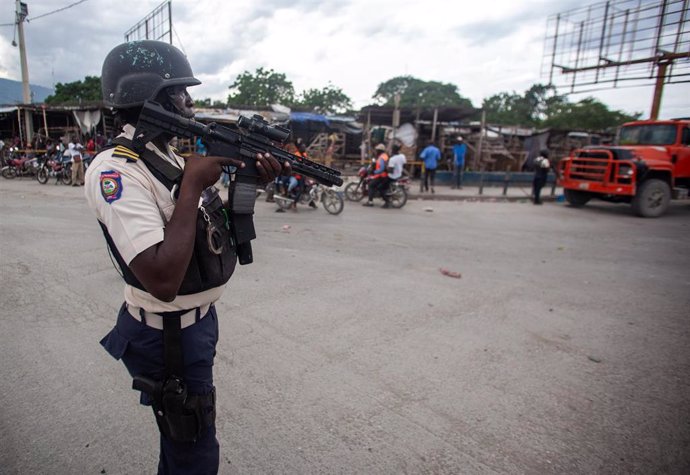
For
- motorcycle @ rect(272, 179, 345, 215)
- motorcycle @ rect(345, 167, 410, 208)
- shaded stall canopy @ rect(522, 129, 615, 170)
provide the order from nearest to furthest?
1. motorcycle @ rect(272, 179, 345, 215)
2. motorcycle @ rect(345, 167, 410, 208)
3. shaded stall canopy @ rect(522, 129, 615, 170)

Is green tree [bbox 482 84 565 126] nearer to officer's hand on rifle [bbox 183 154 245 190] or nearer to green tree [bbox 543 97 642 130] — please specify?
green tree [bbox 543 97 642 130]

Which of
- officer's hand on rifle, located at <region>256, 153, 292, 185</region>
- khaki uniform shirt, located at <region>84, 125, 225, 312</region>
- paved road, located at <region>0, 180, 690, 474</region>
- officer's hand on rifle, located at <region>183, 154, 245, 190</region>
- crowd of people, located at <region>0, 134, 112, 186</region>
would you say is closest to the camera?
khaki uniform shirt, located at <region>84, 125, 225, 312</region>

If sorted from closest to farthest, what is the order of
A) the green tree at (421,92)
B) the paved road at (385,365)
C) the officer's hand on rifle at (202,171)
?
the officer's hand on rifle at (202,171) < the paved road at (385,365) < the green tree at (421,92)

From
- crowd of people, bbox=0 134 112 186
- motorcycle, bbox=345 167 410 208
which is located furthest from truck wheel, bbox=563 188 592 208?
crowd of people, bbox=0 134 112 186

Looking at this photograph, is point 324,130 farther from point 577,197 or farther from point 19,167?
point 577,197

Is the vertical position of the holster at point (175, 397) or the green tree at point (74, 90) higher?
the green tree at point (74, 90)

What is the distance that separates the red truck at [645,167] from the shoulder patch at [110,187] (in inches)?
435

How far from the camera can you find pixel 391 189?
10.6 m

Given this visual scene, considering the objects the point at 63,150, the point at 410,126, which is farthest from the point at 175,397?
the point at 410,126

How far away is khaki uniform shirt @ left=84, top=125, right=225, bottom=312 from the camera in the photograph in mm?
1218

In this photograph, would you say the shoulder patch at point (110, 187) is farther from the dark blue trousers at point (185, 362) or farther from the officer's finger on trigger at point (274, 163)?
the officer's finger on trigger at point (274, 163)

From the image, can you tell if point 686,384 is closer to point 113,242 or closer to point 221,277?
point 221,277

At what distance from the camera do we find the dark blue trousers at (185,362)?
57.6 inches

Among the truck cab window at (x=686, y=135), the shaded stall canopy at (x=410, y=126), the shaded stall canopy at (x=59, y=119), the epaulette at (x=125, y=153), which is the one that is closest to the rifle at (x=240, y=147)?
the epaulette at (x=125, y=153)
